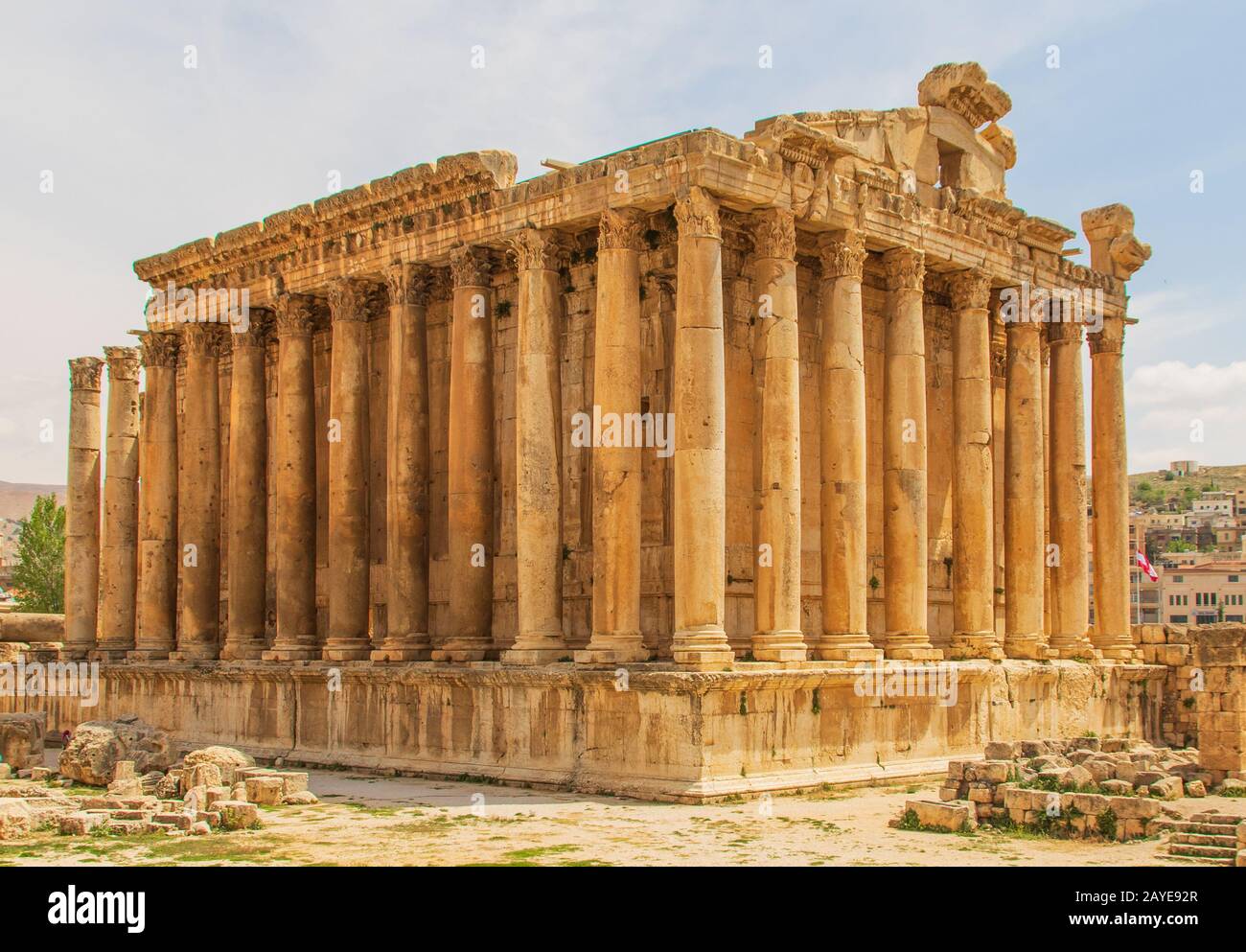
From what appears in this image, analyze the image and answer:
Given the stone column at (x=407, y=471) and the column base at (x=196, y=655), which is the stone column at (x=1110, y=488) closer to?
the stone column at (x=407, y=471)

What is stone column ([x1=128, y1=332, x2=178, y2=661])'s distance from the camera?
32219 millimetres

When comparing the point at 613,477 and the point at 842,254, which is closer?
the point at 613,477

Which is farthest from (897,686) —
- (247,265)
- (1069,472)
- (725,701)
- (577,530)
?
(247,265)

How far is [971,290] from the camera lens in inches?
1070

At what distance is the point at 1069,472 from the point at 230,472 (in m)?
16.9

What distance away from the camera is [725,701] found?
20797 millimetres

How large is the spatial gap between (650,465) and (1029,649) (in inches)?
341

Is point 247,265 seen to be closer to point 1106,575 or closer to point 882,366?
point 882,366

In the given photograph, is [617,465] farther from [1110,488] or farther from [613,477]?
[1110,488]

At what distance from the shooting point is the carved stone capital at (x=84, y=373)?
119 ft

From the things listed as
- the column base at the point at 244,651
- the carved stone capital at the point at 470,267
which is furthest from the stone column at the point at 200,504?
the carved stone capital at the point at 470,267

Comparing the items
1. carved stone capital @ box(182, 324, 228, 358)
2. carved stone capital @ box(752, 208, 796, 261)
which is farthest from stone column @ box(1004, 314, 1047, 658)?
carved stone capital @ box(182, 324, 228, 358)

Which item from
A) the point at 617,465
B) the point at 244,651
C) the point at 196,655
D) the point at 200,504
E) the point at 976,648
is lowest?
the point at 196,655

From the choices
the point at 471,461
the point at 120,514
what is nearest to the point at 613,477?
the point at 471,461
